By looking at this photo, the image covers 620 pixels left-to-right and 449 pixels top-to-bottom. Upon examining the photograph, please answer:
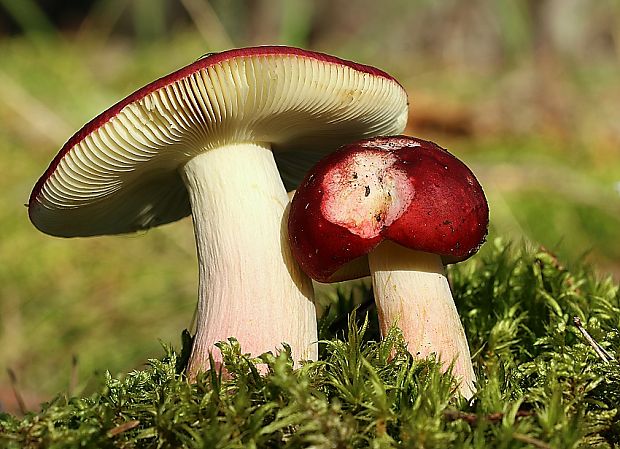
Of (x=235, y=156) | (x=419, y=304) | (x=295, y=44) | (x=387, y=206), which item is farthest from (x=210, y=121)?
(x=295, y=44)

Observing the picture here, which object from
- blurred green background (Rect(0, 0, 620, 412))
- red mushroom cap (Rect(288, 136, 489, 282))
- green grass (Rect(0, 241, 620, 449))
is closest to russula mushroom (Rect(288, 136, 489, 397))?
red mushroom cap (Rect(288, 136, 489, 282))

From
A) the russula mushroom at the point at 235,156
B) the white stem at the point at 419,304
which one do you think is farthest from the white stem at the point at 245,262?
the white stem at the point at 419,304

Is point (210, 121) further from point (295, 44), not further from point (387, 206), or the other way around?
point (295, 44)

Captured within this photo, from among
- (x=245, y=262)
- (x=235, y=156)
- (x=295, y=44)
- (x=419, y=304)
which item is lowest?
(x=419, y=304)

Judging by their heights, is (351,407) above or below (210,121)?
below

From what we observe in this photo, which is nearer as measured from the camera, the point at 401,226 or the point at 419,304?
the point at 401,226
